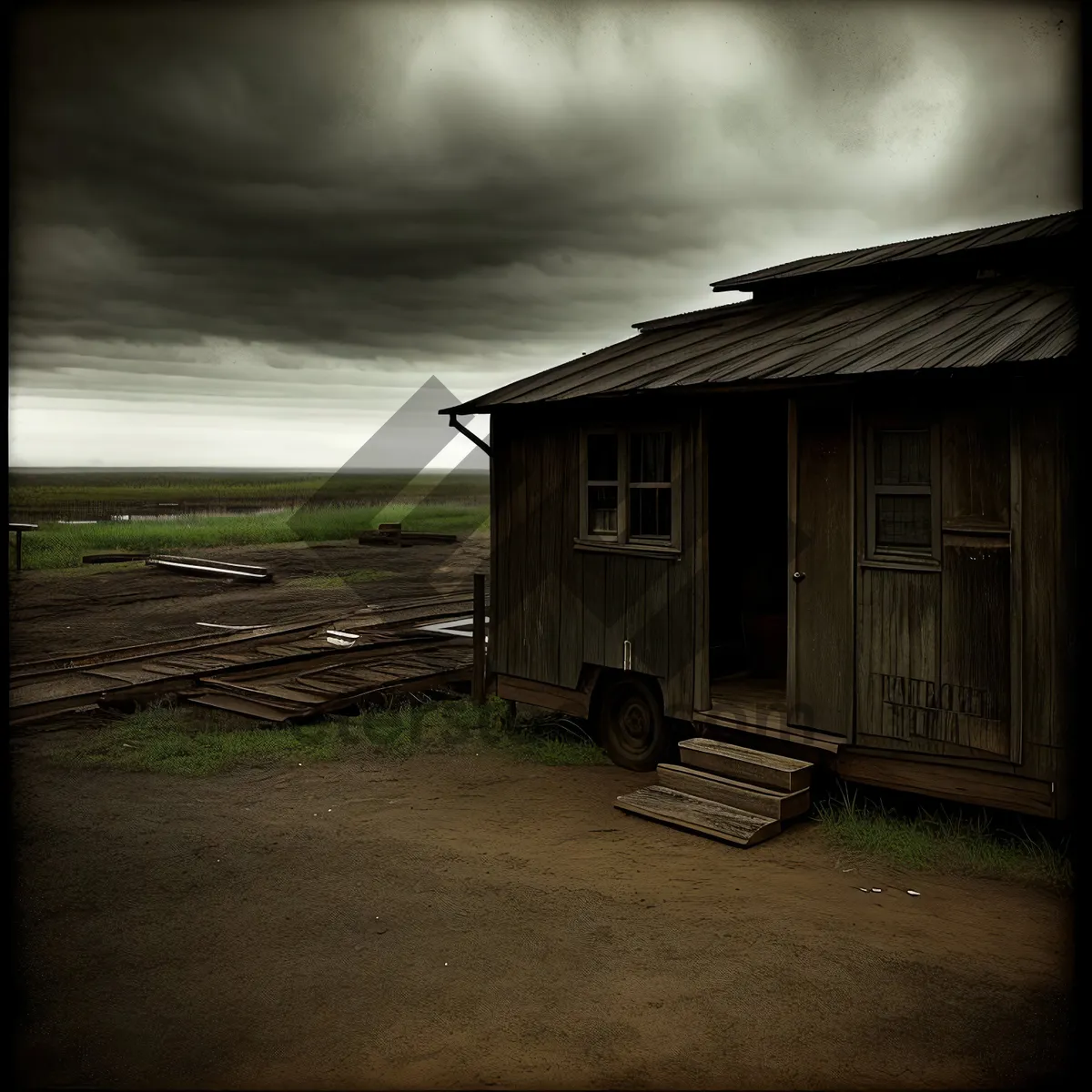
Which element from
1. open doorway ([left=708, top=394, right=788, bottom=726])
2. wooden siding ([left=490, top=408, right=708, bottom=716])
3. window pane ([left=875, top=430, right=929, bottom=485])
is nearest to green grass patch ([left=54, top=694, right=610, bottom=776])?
wooden siding ([left=490, top=408, right=708, bottom=716])

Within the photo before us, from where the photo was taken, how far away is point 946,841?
6945 mm

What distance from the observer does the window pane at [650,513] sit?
356 inches

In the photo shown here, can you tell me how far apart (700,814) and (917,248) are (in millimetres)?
6505

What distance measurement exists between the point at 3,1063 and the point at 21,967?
11.5 ft

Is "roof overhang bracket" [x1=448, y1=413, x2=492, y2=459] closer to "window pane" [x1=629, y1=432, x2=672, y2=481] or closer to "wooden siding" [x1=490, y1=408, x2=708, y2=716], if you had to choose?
"wooden siding" [x1=490, y1=408, x2=708, y2=716]

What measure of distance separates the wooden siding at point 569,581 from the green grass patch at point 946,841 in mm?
1901

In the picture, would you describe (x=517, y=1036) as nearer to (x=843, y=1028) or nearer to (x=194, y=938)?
(x=843, y=1028)

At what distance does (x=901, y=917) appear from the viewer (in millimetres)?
5828

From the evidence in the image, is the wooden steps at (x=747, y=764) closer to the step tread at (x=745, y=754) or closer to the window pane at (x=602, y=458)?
the step tread at (x=745, y=754)

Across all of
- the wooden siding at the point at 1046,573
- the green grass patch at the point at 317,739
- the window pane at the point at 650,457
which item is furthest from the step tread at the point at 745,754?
the window pane at the point at 650,457

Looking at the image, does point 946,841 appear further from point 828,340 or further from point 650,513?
point 828,340

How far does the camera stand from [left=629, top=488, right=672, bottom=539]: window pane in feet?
29.7

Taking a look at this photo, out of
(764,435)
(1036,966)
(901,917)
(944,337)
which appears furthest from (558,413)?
(1036,966)

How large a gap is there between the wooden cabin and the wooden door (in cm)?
2
